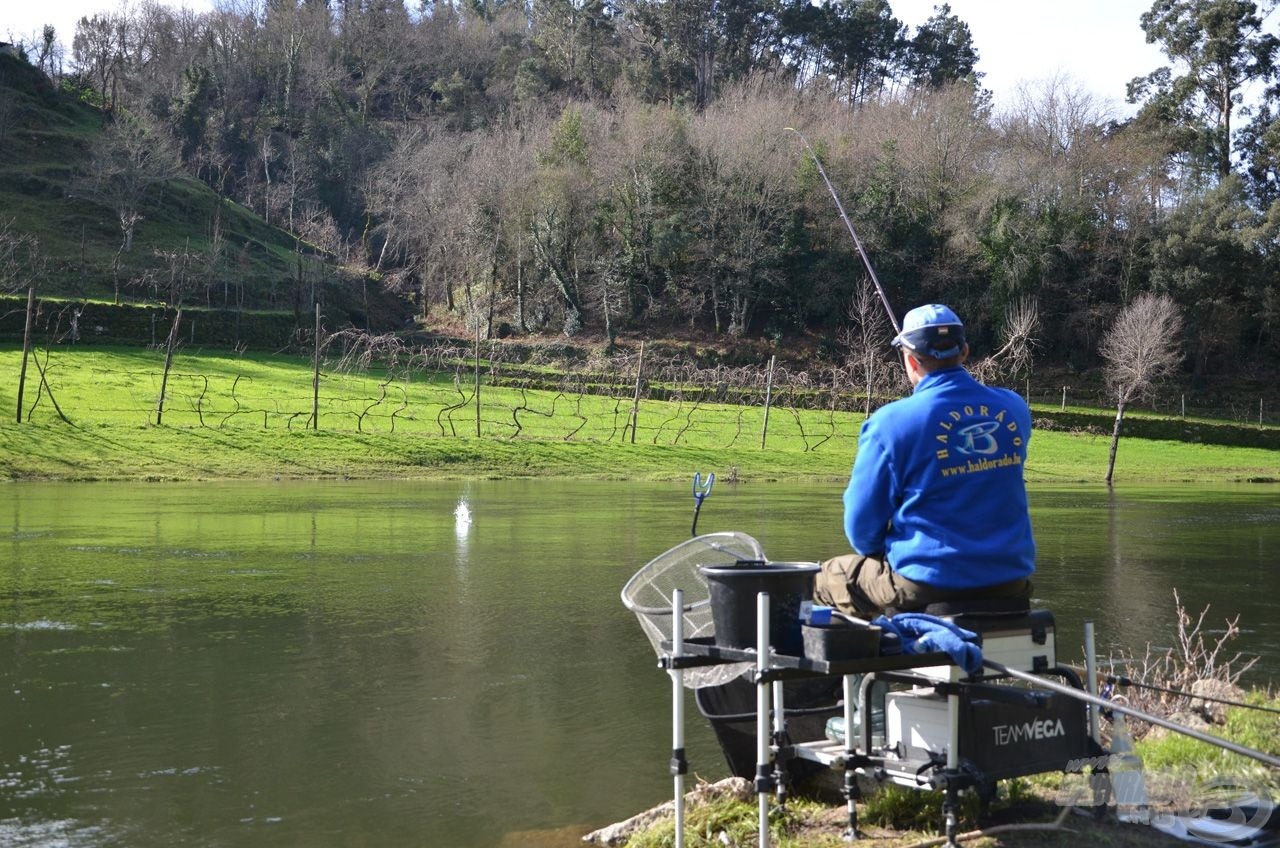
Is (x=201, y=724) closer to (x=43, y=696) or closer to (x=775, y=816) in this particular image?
(x=43, y=696)

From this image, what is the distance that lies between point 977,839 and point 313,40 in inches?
Answer: 4414

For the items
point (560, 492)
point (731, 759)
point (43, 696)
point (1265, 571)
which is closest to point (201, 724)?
point (43, 696)

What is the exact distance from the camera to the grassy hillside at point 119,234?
214 feet

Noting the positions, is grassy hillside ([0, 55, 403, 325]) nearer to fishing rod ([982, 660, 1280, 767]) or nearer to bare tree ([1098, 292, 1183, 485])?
bare tree ([1098, 292, 1183, 485])

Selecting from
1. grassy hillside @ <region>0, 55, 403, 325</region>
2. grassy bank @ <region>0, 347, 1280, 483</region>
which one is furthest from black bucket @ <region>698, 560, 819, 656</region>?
grassy hillside @ <region>0, 55, 403, 325</region>

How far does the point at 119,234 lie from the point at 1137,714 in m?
74.0

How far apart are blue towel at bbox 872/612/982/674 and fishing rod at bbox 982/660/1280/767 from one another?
6.2 inches

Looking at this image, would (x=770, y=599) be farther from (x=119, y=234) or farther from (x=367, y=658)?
(x=119, y=234)

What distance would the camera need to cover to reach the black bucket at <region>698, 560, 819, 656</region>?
17.3ft

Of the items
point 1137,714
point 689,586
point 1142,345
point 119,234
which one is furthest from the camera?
point 119,234

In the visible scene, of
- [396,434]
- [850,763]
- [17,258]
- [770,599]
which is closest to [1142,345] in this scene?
[396,434]

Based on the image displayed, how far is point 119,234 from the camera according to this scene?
2785 inches

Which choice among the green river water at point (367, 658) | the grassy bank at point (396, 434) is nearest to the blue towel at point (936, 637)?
the green river water at point (367, 658)

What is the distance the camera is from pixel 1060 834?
5.49 meters
